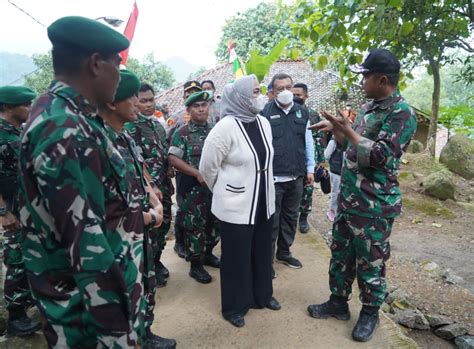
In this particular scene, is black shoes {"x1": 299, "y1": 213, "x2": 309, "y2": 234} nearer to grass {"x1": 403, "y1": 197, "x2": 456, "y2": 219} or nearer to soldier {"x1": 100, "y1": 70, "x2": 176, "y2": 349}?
soldier {"x1": 100, "y1": 70, "x2": 176, "y2": 349}

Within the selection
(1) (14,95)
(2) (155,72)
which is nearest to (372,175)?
(1) (14,95)

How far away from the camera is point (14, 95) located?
2590mm

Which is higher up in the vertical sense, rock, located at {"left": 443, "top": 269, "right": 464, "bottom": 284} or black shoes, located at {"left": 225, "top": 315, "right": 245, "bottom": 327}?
black shoes, located at {"left": 225, "top": 315, "right": 245, "bottom": 327}

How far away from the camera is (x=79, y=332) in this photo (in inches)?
47.8

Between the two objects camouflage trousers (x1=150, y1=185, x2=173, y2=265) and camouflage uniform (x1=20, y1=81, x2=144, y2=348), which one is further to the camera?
camouflage trousers (x1=150, y1=185, x2=173, y2=265)

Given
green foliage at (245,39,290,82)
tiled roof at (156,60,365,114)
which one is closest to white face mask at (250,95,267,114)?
green foliage at (245,39,290,82)

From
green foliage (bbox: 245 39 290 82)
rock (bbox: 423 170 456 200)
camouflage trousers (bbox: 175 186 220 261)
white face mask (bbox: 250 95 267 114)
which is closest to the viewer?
white face mask (bbox: 250 95 267 114)

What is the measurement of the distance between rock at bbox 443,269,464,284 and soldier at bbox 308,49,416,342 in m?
2.72

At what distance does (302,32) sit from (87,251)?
2725 mm

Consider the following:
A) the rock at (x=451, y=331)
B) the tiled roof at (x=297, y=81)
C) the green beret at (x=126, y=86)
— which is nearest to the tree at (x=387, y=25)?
the green beret at (x=126, y=86)

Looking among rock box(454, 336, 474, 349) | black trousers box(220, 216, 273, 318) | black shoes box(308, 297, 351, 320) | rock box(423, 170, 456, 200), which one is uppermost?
black trousers box(220, 216, 273, 318)

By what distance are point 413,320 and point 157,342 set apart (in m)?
2.66

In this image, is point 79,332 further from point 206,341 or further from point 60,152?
point 206,341

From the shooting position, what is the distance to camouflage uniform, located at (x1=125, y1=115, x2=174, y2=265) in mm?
3166
